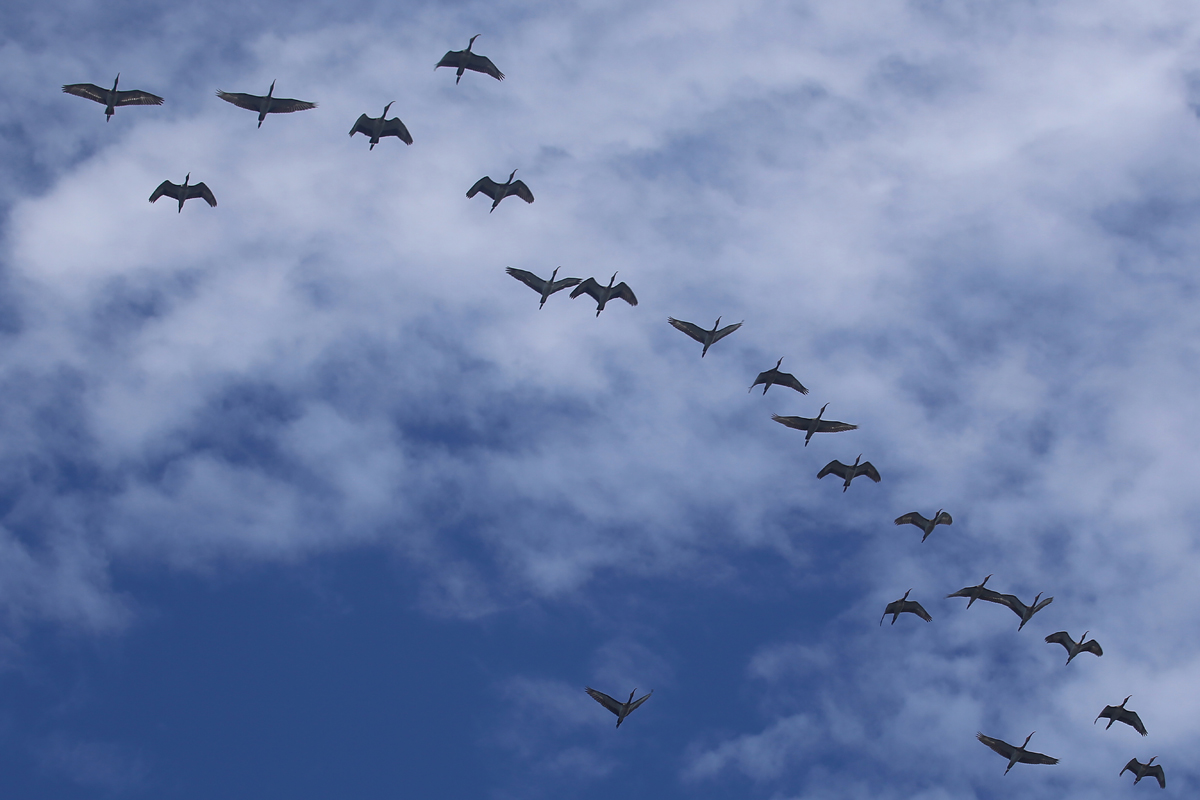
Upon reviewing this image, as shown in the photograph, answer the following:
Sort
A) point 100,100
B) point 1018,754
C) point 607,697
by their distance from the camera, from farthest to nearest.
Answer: point 1018,754, point 100,100, point 607,697

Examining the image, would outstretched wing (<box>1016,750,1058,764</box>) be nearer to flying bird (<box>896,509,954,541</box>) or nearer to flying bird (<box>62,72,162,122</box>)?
flying bird (<box>896,509,954,541</box>)

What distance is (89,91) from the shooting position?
8544 centimetres

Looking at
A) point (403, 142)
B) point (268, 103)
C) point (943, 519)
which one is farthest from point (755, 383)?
point (268, 103)

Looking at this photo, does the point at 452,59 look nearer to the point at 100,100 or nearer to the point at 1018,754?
the point at 100,100

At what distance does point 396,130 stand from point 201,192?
53.6 ft

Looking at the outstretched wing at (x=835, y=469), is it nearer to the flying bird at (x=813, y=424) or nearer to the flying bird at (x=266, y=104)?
the flying bird at (x=813, y=424)

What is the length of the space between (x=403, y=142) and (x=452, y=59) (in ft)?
25.9

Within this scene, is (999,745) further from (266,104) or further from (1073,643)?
(266,104)

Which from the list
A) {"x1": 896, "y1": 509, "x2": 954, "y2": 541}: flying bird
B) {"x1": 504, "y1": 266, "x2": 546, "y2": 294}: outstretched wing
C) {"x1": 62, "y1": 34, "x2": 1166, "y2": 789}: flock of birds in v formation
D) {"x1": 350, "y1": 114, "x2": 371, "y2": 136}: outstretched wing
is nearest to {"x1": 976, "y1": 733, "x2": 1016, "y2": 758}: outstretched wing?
{"x1": 62, "y1": 34, "x2": 1166, "y2": 789}: flock of birds in v formation

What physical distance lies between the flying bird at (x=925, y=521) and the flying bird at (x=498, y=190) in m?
37.7

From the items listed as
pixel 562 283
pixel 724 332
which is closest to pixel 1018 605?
pixel 724 332

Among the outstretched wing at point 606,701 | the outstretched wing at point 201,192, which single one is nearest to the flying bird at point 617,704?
the outstretched wing at point 606,701

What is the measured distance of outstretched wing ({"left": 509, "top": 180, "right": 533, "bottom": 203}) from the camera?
92688 mm

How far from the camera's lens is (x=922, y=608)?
9612 cm
